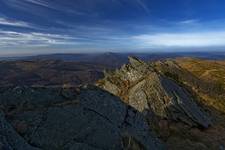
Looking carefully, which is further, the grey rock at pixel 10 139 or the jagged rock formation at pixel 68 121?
the jagged rock formation at pixel 68 121

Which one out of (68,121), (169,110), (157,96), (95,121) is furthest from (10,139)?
(157,96)

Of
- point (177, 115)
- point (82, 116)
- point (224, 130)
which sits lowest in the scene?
point (224, 130)

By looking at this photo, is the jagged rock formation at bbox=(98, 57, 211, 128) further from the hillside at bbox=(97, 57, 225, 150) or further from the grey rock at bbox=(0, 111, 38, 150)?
the grey rock at bbox=(0, 111, 38, 150)

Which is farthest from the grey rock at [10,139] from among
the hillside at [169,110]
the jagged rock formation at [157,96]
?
the jagged rock formation at [157,96]

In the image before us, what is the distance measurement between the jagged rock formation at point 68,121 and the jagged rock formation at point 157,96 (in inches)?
358

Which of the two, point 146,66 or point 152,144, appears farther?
point 146,66

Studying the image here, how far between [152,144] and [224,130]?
14.7 meters

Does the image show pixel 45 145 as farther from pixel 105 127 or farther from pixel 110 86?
pixel 110 86

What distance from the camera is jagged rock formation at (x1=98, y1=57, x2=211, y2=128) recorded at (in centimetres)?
2939

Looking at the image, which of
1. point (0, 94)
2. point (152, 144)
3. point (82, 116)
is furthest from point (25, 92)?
point (152, 144)

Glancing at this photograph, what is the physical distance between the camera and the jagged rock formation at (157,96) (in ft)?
96.4

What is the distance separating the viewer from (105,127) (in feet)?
57.2

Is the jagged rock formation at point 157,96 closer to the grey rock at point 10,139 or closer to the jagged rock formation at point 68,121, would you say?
the jagged rock formation at point 68,121

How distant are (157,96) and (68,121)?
50.5ft
